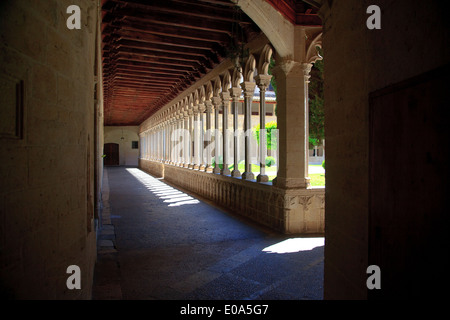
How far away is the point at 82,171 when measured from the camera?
2.20 m

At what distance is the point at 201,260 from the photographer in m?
4.00

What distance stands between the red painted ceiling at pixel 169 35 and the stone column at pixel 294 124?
2.67ft

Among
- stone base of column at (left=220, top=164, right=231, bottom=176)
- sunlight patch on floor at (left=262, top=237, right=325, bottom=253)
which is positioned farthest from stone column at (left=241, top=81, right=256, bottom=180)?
sunlight patch on floor at (left=262, top=237, right=325, bottom=253)

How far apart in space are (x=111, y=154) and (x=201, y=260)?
27344 millimetres

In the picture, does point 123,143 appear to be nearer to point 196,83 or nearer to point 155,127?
point 155,127

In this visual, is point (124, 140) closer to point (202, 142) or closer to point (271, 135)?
point (271, 135)

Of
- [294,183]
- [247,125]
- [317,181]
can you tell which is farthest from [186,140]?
[294,183]

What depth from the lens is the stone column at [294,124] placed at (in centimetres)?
544

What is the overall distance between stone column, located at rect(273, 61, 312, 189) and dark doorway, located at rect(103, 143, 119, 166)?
2621 centimetres

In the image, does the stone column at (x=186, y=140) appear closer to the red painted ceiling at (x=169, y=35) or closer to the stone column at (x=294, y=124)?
the red painted ceiling at (x=169, y=35)

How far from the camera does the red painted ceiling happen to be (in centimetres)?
563

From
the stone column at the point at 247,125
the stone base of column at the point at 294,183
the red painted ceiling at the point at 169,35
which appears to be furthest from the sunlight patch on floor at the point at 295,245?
the red painted ceiling at the point at 169,35

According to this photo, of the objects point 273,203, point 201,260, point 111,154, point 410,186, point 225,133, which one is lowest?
point 201,260

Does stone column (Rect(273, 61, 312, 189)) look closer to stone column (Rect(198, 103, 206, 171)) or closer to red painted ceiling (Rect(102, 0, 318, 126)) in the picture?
red painted ceiling (Rect(102, 0, 318, 126))
